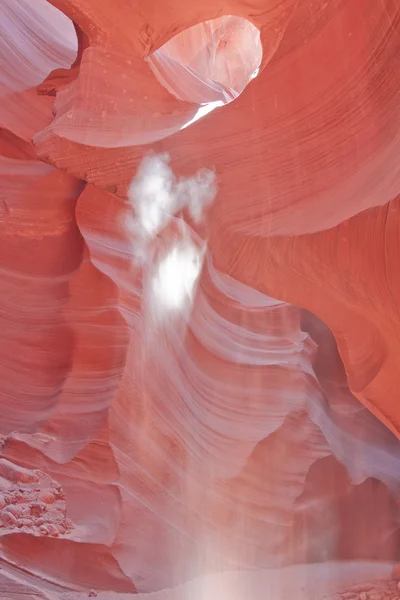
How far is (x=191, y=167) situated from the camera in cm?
368

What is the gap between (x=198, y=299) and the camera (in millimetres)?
4895

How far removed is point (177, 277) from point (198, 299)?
11.4 inches

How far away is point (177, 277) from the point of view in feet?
15.4

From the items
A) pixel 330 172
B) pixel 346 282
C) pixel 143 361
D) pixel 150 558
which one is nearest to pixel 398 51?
pixel 330 172

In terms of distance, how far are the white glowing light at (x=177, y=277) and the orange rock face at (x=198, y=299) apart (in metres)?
0.02

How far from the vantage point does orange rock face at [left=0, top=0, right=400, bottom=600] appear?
3531mm

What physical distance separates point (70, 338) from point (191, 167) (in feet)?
4.43

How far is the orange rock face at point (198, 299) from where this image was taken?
11.6ft

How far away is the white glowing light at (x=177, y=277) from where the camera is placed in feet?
14.9

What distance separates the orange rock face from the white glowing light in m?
0.02

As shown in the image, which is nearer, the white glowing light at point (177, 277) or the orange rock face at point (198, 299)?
the orange rock face at point (198, 299)

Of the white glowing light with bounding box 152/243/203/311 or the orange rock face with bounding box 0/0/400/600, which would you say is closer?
the orange rock face with bounding box 0/0/400/600

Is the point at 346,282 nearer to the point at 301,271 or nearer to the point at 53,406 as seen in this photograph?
the point at 301,271

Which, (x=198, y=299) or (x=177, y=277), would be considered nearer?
(x=177, y=277)
